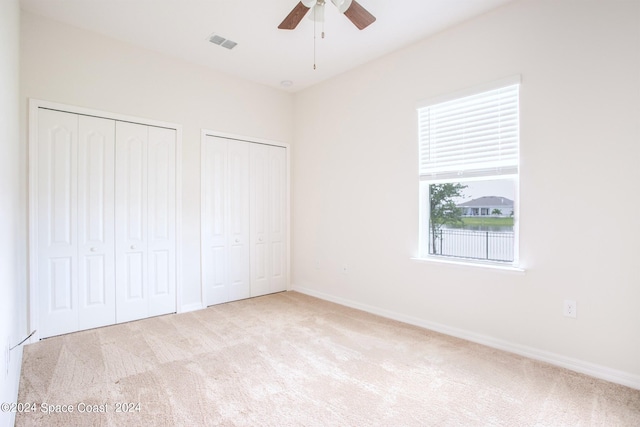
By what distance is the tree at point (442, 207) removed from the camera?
328 centimetres

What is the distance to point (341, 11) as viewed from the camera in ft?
7.70

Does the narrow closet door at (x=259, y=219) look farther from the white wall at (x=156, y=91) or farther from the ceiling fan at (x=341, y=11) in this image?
the ceiling fan at (x=341, y=11)

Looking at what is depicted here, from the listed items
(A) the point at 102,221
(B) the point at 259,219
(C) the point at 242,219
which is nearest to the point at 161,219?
(A) the point at 102,221

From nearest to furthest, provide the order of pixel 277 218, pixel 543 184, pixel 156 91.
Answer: pixel 543 184 → pixel 156 91 → pixel 277 218

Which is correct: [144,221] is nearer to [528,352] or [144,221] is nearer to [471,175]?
[471,175]

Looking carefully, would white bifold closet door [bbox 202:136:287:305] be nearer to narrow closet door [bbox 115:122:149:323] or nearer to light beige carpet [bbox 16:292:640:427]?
narrow closet door [bbox 115:122:149:323]

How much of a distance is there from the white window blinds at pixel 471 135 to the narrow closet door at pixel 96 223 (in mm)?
3295

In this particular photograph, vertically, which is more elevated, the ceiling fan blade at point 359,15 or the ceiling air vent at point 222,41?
the ceiling air vent at point 222,41

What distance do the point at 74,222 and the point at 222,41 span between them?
2.37 m

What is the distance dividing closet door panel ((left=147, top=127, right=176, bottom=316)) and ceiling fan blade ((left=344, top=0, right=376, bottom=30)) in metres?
2.45

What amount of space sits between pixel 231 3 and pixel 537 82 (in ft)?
8.66

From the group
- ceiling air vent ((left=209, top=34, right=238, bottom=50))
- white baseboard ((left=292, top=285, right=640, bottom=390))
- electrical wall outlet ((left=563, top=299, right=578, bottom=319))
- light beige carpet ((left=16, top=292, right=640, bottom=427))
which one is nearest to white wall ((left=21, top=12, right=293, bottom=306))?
ceiling air vent ((left=209, top=34, right=238, bottom=50))

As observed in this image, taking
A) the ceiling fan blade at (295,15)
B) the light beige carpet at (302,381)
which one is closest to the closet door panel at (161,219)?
the light beige carpet at (302,381)

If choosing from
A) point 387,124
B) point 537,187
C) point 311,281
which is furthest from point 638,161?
point 311,281
